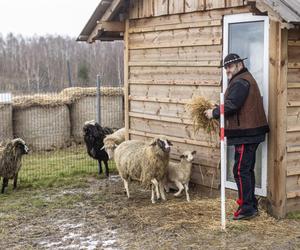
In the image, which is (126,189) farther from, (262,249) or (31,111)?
(31,111)

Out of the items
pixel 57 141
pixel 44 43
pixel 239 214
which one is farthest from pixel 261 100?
pixel 44 43

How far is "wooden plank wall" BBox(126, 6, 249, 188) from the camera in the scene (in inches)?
363

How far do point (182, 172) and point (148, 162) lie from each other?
2.11 ft

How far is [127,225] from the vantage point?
26.5ft

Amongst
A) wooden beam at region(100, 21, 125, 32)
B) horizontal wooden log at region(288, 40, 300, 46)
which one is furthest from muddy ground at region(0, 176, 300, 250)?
wooden beam at region(100, 21, 125, 32)

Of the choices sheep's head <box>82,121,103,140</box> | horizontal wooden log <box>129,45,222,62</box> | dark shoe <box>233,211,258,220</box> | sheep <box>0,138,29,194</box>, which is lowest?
dark shoe <box>233,211,258,220</box>

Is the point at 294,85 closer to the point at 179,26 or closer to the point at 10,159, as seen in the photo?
the point at 179,26

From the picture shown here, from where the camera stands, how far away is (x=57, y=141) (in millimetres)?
16391

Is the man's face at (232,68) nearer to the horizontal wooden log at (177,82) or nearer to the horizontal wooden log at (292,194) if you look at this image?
the horizontal wooden log at (177,82)

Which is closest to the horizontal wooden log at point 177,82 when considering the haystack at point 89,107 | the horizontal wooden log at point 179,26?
the horizontal wooden log at point 179,26

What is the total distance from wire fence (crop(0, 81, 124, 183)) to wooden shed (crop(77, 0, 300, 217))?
10.4 feet

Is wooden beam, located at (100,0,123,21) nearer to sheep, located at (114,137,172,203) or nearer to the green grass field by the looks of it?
sheep, located at (114,137,172,203)

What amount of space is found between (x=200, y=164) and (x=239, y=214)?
1.80 meters

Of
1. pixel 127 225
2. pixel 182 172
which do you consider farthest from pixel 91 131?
pixel 127 225
